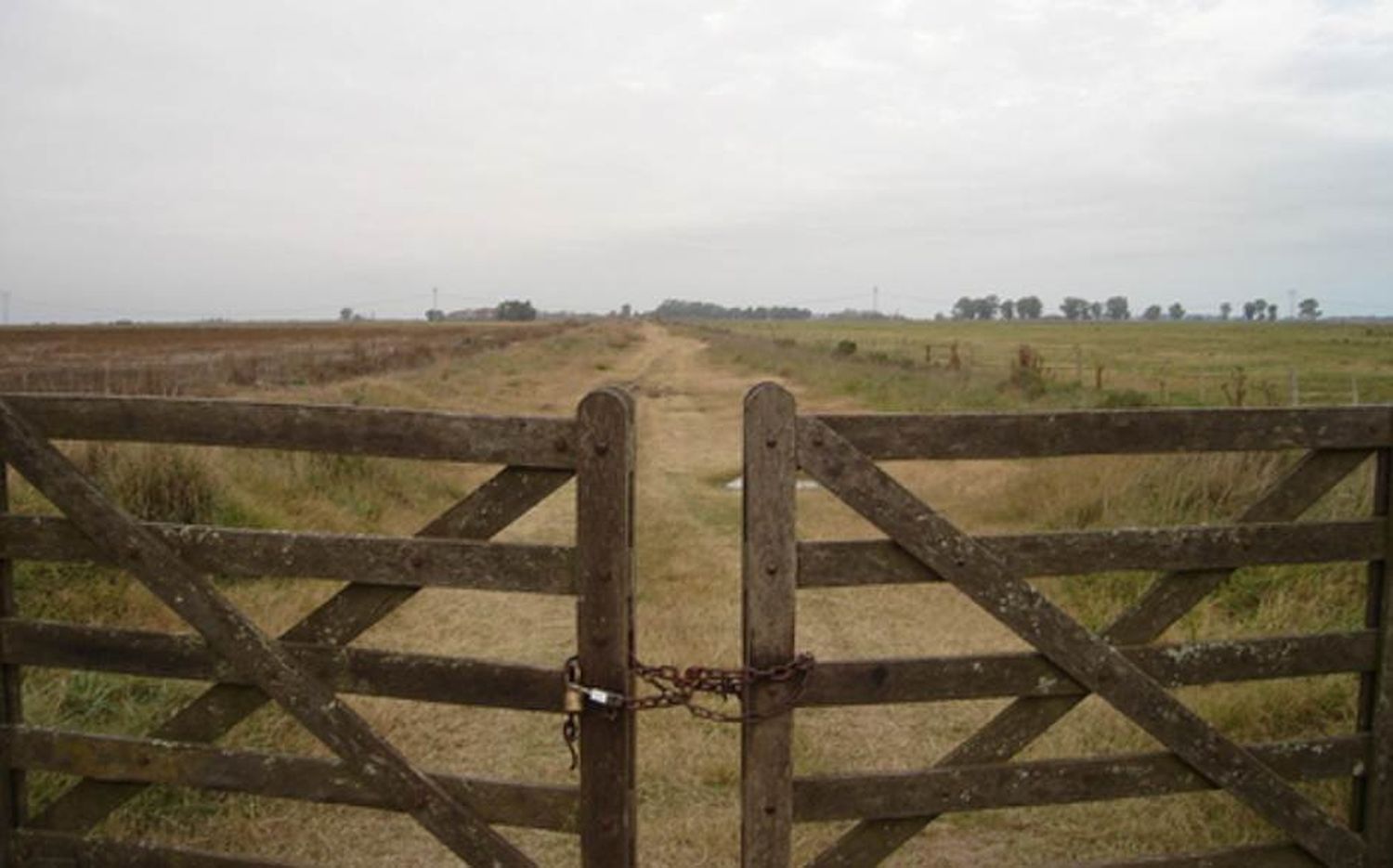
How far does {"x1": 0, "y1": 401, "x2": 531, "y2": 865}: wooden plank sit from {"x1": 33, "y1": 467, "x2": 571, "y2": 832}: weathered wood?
0.14 m

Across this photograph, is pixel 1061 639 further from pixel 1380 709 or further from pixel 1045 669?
pixel 1380 709

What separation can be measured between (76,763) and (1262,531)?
412cm

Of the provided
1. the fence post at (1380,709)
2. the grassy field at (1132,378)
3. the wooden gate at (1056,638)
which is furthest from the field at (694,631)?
the grassy field at (1132,378)

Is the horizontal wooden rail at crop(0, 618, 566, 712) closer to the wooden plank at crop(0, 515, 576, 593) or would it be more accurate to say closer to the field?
the wooden plank at crop(0, 515, 576, 593)

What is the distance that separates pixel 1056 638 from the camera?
3186mm

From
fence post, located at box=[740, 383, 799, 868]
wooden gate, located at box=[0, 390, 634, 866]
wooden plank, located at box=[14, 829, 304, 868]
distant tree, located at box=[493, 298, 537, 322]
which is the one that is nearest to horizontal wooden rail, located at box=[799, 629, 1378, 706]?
fence post, located at box=[740, 383, 799, 868]

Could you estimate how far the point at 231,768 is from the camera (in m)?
3.33

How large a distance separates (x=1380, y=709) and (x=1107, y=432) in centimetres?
145

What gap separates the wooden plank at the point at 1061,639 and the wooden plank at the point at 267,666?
1591 millimetres

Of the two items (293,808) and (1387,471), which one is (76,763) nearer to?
(293,808)

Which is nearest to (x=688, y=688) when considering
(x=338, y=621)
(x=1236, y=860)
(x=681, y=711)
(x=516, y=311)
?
(x=338, y=621)

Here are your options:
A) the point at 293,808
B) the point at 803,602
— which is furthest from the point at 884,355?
the point at 293,808

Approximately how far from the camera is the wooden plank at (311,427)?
120 inches

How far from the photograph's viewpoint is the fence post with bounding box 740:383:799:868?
3.00 m
